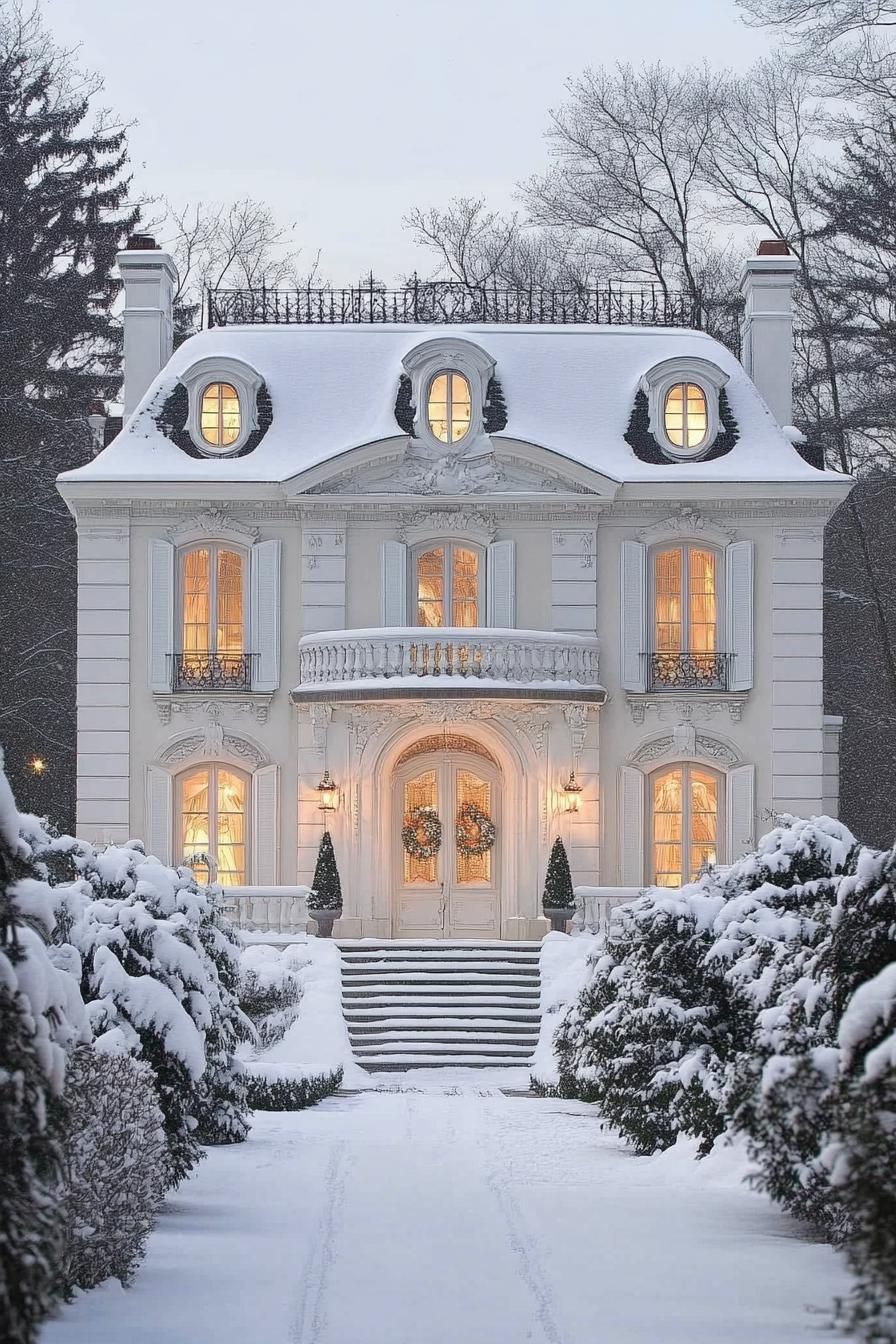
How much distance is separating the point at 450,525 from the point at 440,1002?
6375 millimetres

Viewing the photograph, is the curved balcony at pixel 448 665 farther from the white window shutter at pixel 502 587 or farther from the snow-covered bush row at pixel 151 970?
the snow-covered bush row at pixel 151 970

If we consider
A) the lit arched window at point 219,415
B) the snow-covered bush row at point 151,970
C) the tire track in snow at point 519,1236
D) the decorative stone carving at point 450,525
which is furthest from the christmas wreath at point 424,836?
the snow-covered bush row at point 151,970

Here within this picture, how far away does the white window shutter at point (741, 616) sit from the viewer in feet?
85.0

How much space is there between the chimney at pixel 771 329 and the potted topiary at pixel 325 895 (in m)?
8.86

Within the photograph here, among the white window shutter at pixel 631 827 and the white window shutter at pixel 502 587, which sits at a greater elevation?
the white window shutter at pixel 502 587

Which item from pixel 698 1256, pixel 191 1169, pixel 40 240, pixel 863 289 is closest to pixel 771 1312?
pixel 698 1256

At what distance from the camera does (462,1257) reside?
9.14m

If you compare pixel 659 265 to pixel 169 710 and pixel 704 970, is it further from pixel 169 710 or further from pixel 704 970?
pixel 704 970

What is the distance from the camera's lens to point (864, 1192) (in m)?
5.16

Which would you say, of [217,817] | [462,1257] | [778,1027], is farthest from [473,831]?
[462,1257]

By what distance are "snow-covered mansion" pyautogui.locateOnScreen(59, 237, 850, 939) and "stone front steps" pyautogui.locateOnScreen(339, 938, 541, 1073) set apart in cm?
136

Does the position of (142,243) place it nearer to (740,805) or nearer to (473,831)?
(473,831)

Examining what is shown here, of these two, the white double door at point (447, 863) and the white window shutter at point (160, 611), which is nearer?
the white double door at point (447, 863)

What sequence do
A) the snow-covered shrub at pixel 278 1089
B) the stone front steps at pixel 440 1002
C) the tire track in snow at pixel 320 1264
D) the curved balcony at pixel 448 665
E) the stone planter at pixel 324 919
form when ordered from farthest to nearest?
1. the curved balcony at pixel 448 665
2. the stone planter at pixel 324 919
3. the stone front steps at pixel 440 1002
4. the snow-covered shrub at pixel 278 1089
5. the tire track in snow at pixel 320 1264
